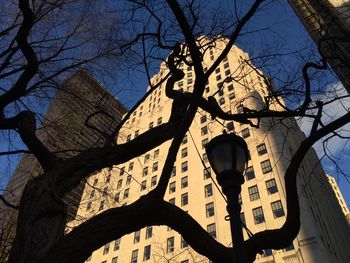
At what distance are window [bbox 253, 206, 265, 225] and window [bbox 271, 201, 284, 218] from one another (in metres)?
1.21

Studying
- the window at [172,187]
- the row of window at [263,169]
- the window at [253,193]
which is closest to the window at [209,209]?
the window at [253,193]

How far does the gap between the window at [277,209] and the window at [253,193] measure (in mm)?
2082

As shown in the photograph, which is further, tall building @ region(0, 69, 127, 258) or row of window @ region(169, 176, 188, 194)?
row of window @ region(169, 176, 188, 194)

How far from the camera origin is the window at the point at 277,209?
30.0m

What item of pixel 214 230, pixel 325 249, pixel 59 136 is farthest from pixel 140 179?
pixel 59 136

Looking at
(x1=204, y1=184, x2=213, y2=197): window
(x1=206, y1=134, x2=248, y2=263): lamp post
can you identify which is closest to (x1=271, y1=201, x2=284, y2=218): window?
(x1=204, y1=184, x2=213, y2=197): window

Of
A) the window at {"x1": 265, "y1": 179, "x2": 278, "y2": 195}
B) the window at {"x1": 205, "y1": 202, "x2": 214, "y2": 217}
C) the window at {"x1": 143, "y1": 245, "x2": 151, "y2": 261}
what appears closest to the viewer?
the window at {"x1": 265, "y1": 179, "x2": 278, "y2": 195}

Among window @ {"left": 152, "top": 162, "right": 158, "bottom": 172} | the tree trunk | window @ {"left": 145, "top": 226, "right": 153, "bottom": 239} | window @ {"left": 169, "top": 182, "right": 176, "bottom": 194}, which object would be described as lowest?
the tree trunk

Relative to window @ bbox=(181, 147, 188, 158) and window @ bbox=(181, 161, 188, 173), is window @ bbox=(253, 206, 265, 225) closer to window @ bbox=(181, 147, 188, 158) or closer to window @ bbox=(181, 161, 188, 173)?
window @ bbox=(181, 161, 188, 173)

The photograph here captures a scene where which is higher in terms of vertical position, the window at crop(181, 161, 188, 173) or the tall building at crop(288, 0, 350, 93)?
the window at crop(181, 161, 188, 173)

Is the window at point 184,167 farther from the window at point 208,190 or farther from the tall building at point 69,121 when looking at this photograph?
the tall building at point 69,121

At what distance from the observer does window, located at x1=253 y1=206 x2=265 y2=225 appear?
101 feet

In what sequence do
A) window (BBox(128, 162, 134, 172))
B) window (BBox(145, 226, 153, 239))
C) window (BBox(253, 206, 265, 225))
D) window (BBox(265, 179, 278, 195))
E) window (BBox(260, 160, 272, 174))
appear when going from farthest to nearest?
window (BBox(128, 162, 134, 172))
window (BBox(145, 226, 153, 239))
window (BBox(260, 160, 272, 174))
window (BBox(265, 179, 278, 195))
window (BBox(253, 206, 265, 225))

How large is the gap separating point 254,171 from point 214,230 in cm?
803
